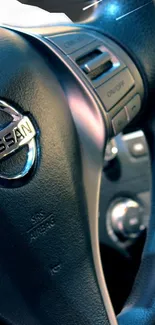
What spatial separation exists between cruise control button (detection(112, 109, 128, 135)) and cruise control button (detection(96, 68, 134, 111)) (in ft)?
0.08

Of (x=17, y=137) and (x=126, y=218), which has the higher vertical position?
(x=17, y=137)

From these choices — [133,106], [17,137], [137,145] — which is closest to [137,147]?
[137,145]

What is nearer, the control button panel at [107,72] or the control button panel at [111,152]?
the control button panel at [107,72]

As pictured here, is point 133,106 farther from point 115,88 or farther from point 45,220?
point 45,220

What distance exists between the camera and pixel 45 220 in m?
0.78

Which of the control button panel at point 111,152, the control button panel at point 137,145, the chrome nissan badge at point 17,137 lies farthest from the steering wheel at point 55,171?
the control button panel at point 137,145

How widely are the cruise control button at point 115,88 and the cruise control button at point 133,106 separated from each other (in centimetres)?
2

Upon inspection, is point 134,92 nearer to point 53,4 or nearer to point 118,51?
point 118,51

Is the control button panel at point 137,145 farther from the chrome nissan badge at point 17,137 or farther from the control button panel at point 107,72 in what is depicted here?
the chrome nissan badge at point 17,137

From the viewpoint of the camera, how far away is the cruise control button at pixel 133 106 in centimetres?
93

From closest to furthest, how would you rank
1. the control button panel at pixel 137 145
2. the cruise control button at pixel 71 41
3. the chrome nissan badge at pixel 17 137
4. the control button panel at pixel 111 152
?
1. the chrome nissan badge at pixel 17 137
2. the cruise control button at pixel 71 41
3. the control button panel at pixel 111 152
4. the control button panel at pixel 137 145

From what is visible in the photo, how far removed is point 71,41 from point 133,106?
14cm

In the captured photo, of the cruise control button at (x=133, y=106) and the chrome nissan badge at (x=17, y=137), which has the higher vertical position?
the chrome nissan badge at (x=17, y=137)

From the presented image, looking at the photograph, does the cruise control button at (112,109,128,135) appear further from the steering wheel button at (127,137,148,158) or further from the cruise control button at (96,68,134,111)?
the steering wheel button at (127,137,148,158)
